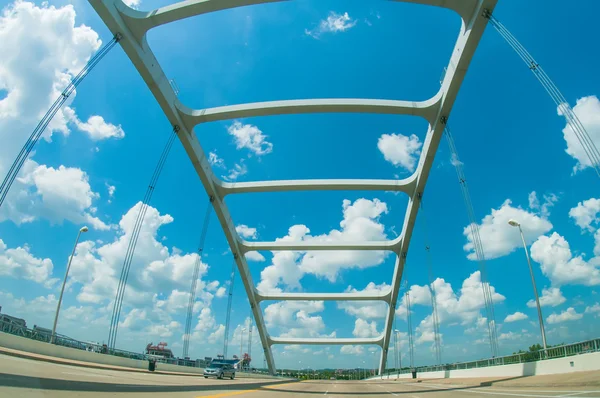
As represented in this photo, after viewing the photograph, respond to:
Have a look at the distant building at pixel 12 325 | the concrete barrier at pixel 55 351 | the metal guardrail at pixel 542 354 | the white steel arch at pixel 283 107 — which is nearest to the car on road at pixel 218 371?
the concrete barrier at pixel 55 351

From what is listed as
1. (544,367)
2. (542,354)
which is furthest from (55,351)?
(542,354)

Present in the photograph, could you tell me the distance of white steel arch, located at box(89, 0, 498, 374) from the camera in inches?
568

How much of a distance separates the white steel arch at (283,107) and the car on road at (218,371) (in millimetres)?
11384

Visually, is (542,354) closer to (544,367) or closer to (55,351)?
(544,367)

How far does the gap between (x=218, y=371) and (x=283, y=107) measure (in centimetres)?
1622

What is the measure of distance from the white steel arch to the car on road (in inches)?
448

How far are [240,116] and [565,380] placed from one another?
1677cm

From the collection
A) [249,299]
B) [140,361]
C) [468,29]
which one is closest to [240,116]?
[468,29]

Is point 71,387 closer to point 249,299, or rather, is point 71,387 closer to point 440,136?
point 440,136

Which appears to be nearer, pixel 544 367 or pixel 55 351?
pixel 544 367

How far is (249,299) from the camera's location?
44.1m

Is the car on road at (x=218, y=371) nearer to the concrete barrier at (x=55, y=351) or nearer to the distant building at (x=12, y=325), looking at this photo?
the concrete barrier at (x=55, y=351)

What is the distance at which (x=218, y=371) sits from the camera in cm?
2231

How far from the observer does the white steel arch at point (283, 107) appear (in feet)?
47.3
